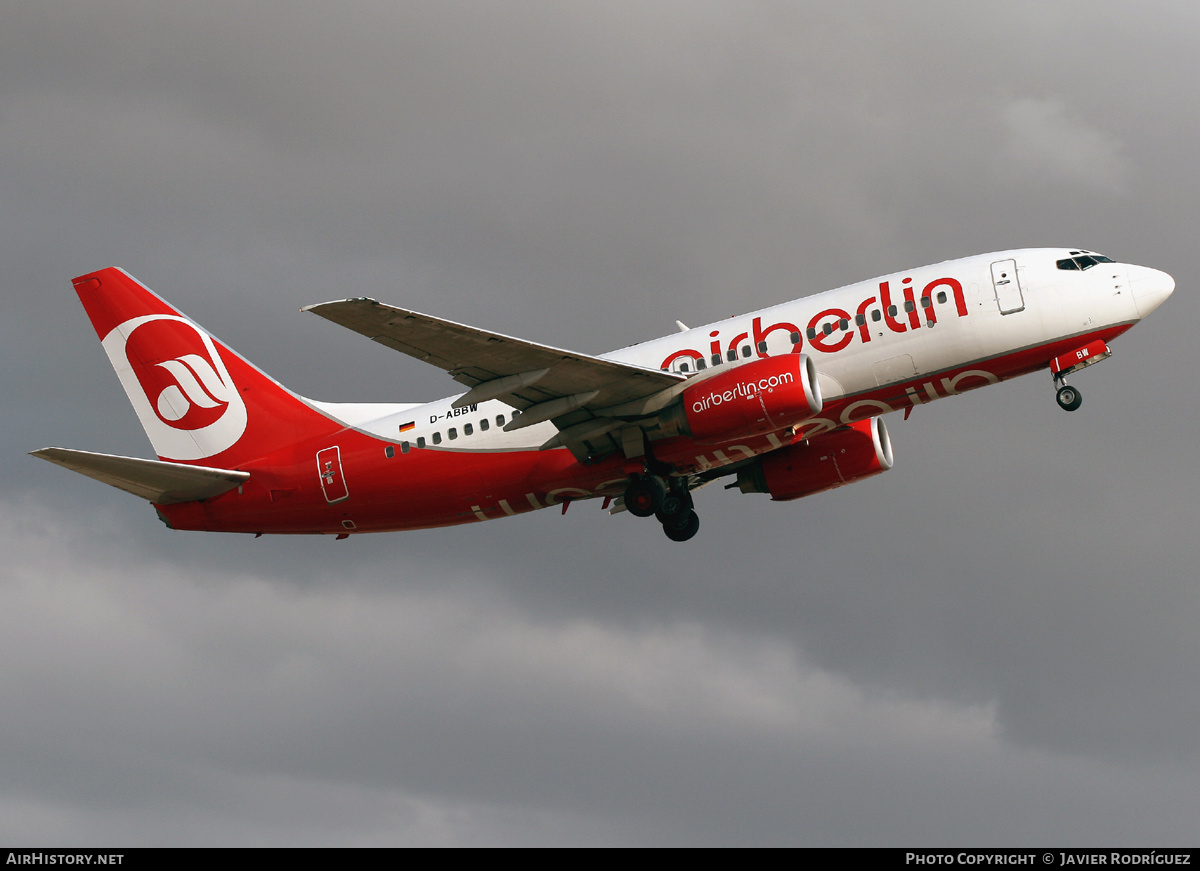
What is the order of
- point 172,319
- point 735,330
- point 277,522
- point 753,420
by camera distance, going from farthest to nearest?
point 172,319, point 277,522, point 735,330, point 753,420

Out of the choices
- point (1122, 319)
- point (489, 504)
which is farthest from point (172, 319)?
point (1122, 319)

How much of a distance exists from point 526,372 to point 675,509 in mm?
8080

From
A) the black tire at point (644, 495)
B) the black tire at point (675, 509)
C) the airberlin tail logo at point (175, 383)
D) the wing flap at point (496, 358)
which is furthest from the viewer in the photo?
the airberlin tail logo at point (175, 383)

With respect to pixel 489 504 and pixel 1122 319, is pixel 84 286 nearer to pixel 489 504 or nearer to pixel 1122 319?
pixel 489 504

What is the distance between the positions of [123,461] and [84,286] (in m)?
9.49

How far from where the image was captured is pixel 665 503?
138 ft

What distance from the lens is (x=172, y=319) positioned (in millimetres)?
46438

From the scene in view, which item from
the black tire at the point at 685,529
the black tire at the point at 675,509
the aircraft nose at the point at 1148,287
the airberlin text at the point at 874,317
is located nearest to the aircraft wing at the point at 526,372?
the black tire at the point at 675,509

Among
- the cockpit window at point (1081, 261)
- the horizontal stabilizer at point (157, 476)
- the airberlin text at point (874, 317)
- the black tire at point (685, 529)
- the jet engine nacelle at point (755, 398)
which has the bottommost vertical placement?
the black tire at point (685, 529)

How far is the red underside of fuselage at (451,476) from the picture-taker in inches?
1515

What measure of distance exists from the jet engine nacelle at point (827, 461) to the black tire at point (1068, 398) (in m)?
7.26

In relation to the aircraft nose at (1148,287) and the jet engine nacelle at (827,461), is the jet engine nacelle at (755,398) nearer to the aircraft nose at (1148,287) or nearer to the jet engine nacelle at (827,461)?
the jet engine nacelle at (827,461)

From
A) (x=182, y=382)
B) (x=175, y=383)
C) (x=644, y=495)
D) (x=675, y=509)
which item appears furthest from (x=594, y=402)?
(x=175, y=383)

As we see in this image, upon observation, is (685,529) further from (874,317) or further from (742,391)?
(874,317)
